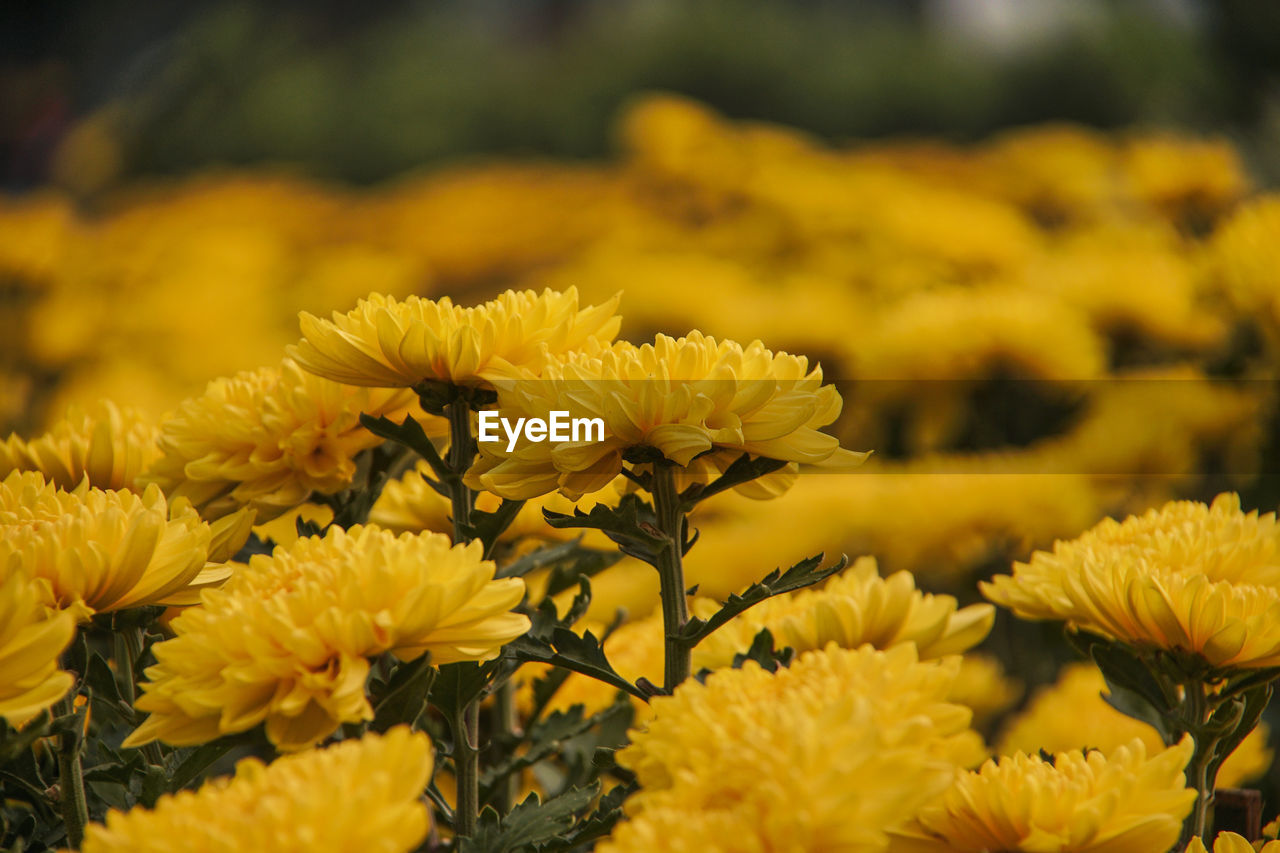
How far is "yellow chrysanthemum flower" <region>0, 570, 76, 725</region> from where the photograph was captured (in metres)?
0.48

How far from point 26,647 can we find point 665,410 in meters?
0.29

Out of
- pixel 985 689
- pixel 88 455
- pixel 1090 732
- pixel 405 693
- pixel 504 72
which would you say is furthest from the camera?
pixel 504 72

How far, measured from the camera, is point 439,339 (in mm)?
593

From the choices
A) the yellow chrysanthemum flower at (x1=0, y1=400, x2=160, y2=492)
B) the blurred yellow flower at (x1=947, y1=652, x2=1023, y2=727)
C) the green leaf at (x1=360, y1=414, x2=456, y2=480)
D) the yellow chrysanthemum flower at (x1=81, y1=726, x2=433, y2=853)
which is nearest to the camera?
the yellow chrysanthemum flower at (x1=81, y1=726, x2=433, y2=853)

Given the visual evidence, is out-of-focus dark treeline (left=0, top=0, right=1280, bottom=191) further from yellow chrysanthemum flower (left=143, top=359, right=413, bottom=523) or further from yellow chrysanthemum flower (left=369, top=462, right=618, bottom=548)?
yellow chrysanthemum flower (left=143, top=359, right=413, bottom=523)

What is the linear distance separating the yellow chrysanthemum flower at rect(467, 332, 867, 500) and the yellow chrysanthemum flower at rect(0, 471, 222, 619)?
0.15 m

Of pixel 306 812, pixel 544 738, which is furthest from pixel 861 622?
pixel 306 812

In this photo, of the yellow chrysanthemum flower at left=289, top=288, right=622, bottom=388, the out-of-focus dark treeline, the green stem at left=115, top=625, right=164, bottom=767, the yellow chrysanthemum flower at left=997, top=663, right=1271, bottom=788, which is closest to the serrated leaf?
the yellow chrysanthemum flower at left=289, top=288, right=622, bottom=388

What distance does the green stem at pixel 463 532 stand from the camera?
0.63 meters

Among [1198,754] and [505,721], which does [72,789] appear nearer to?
[505,721]

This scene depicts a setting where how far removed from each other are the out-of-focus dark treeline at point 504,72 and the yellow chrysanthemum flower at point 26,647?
11.4 feet

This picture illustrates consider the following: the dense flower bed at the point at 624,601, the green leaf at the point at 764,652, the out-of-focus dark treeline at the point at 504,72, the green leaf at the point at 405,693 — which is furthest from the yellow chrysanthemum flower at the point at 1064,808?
the out-of-focus dark treeline at the point at 504,72

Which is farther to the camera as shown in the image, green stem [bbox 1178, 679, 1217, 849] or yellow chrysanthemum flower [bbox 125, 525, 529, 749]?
green stem [bbox 1178, 679, 1217, 849]

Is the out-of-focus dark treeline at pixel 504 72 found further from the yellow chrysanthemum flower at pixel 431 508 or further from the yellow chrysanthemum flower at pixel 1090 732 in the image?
the yellow chrysanthemum flower at pixel 431 508
